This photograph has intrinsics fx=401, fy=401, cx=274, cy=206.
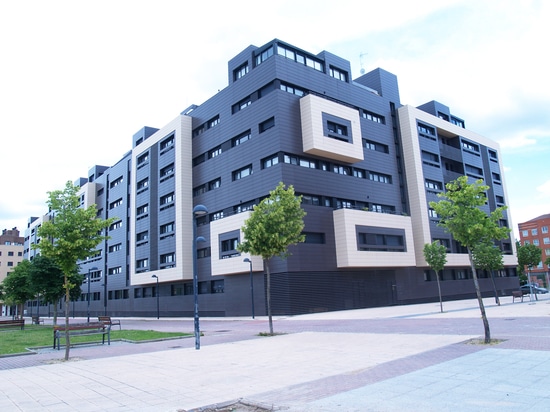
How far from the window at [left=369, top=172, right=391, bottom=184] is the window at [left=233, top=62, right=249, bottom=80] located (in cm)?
1860

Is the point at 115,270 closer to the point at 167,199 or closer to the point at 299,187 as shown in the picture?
the point at 167,199

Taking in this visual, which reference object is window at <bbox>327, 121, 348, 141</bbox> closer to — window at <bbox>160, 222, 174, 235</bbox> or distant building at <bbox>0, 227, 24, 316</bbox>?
window at <bbox>160, 222, 174, 235</bbox>

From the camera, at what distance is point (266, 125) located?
40.9 meters

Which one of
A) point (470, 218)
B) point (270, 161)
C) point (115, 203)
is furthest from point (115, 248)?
point (470, 218)

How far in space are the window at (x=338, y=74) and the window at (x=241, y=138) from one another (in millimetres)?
12235

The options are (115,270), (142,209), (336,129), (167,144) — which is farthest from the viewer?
(115,270)

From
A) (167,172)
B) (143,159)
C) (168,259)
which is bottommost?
(168,259)

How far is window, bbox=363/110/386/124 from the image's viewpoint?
4881 cm

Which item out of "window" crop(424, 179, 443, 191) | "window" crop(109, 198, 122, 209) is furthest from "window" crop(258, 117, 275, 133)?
"window" crop(109, 198, 122, 209)

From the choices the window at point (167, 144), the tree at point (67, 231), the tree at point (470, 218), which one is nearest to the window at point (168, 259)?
the window at point (167, 144)

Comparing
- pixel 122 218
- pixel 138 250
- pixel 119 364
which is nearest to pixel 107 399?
pixel 119 364

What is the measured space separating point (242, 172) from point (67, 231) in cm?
2888

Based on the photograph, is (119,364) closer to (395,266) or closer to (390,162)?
(395,266)

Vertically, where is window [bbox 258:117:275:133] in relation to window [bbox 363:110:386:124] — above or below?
below
